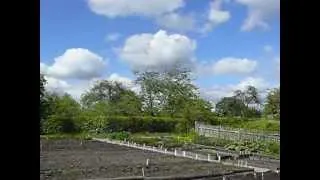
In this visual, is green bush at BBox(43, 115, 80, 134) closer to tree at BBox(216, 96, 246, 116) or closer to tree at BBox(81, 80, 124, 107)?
tree at BBox(81, 80, 124, 107)

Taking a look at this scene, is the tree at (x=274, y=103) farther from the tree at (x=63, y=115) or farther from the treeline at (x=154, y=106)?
the tree at (x=63, y=115)

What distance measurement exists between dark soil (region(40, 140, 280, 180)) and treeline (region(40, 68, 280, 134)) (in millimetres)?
146

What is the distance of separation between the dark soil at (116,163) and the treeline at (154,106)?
0.15 m

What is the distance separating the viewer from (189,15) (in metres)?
1.38

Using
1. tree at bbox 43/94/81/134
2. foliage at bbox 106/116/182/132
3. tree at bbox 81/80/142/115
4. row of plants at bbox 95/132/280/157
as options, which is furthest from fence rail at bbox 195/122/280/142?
tree at bbox 43/94/81/134

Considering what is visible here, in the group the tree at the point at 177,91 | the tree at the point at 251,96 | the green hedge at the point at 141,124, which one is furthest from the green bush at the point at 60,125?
the tree at the point at 251,96

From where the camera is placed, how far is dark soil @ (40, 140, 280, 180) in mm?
1652

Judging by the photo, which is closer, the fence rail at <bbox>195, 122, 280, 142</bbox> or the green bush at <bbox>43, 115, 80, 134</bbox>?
the green bush at <bbox>43, 115, 80, 134</bbox>

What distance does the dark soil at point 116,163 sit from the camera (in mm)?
1652
